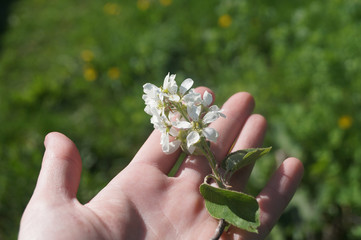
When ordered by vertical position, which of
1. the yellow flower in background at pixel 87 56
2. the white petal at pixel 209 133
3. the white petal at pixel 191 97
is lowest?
the yellow flower in background at pixel 87 56

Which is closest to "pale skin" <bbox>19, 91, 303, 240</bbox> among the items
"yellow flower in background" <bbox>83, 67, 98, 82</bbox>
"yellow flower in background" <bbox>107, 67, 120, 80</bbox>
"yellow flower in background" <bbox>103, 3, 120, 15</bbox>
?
"yellow flower in background" <bbox>107, 67, 120, 80</bbox>

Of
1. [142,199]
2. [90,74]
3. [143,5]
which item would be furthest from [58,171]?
[143,5]

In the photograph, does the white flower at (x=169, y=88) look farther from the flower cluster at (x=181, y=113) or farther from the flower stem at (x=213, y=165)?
the flower stem at (x=213, y=165)

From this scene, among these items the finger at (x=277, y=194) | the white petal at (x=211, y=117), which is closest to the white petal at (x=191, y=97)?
the white petal at (x=211, y=117)

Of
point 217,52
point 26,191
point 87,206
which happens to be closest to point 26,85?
point 26,191

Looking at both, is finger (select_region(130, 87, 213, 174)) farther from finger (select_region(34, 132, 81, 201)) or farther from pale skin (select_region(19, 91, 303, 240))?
finger (select_region(34, 132, 81, 201))

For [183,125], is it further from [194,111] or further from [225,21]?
[225,21]
